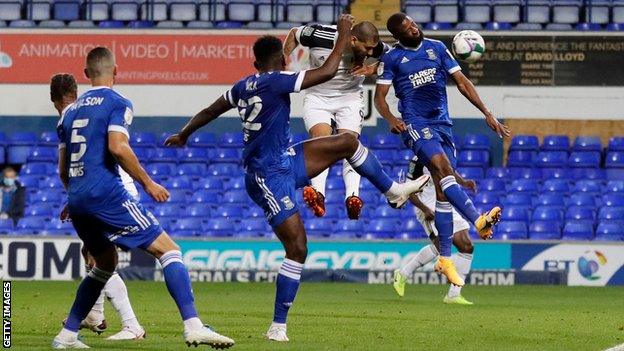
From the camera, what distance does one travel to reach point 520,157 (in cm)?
2766

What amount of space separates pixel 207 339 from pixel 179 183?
18007 mm

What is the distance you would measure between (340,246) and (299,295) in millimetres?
4702

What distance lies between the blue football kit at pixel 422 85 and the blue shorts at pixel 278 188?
361 cm

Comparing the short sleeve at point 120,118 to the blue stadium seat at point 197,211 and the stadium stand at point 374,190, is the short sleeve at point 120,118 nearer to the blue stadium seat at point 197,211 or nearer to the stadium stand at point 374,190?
the stadium stand at point 374,190

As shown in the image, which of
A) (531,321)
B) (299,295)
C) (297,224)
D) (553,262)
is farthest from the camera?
(553,262)

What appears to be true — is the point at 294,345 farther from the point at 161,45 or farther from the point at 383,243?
the point at 161,45

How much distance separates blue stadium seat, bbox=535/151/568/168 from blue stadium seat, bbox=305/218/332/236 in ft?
15.9

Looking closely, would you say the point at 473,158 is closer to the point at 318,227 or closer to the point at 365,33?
the point at 318,227

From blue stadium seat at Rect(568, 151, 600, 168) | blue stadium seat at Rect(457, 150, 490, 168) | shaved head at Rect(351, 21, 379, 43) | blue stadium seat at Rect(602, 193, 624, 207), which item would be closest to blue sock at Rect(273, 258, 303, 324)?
shaved head at Rect(351, 21, 379, 43)

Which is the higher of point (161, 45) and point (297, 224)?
point (161, 45)

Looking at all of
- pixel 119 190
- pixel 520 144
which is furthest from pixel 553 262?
pixel 119 190

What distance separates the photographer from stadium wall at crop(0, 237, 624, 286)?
22.4 m

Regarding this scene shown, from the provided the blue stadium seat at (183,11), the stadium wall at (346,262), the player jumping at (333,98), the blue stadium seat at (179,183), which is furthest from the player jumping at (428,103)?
the blue stadium seat at (183,11)

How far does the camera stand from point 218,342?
8.90m
